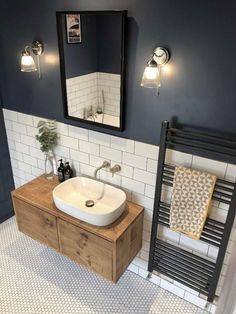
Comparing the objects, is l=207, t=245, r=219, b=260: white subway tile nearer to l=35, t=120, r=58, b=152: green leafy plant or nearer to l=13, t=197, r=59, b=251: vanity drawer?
l=13, t=197, r=59, b=251: vanity drawer

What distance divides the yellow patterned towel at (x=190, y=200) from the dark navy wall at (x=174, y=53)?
0.30 meters

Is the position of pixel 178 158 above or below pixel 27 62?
below

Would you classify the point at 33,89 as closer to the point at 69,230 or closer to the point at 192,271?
the point at 69,230

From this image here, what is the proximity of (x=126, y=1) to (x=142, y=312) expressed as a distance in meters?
2.21

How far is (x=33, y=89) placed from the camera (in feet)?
7.63

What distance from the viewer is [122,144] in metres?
1.98

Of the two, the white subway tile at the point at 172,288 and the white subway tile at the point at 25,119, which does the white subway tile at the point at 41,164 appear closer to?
the white subway tile at the point at 25,119

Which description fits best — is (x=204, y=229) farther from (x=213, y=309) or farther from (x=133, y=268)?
(x=133, y=268)

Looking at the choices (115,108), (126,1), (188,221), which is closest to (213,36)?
(126,1)

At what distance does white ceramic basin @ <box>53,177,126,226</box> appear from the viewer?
6.04ft

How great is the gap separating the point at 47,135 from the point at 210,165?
1353 mm

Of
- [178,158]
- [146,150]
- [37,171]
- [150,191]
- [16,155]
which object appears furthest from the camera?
[16,155]

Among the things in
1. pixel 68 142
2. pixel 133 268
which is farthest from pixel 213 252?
pixel 68 142

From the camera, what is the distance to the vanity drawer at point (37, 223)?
207cm
